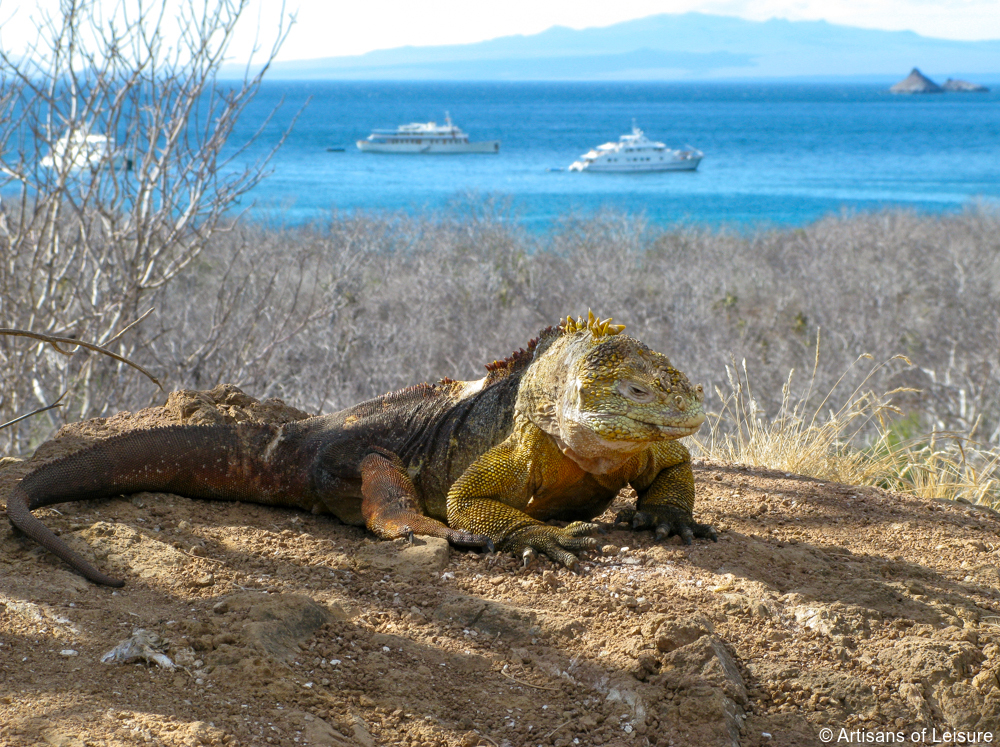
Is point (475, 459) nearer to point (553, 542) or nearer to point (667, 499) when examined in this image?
point (553, 542)

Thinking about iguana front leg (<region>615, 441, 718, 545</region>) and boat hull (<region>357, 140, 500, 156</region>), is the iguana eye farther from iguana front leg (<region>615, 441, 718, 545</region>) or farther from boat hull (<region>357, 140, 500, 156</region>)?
boat hull (<region>357, 140, 500, 156</region>)

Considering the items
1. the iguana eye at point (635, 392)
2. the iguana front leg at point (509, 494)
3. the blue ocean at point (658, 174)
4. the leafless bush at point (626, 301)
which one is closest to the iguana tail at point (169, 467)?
the iguana front leg at point (509, 494)

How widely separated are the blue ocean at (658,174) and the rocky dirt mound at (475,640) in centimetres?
2654

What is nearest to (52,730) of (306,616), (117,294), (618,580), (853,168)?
(306,616)

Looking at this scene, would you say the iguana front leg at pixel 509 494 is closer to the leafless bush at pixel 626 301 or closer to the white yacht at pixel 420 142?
the leafless bush at pixel 626 301

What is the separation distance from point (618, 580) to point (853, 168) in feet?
301

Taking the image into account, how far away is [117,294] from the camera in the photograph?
8.97 metres

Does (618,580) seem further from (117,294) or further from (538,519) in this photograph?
(117,294)

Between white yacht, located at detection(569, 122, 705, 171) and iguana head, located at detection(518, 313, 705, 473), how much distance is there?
253ft

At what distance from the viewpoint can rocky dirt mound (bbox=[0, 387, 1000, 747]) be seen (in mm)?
2848

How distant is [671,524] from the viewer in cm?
436

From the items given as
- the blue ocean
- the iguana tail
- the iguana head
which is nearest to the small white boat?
the iguana tail

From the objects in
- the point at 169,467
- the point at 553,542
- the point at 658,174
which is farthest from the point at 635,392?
the point at 658,174

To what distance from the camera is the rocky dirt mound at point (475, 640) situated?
285cm
